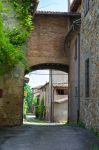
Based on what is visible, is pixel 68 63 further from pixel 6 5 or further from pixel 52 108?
pixel 52 108

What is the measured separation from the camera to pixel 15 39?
45.6 feet

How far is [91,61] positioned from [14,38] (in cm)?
329

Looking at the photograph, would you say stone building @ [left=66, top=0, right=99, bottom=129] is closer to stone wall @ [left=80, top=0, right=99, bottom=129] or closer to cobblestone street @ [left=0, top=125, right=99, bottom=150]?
stone wall @ [left=80, top=0, right=99, bottom=129]

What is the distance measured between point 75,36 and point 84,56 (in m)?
Result: 3.91

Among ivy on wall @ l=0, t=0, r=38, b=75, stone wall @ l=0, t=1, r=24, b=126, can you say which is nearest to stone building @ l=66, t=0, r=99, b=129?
ivy on wall @ l=0, t=0, r=38, b=75

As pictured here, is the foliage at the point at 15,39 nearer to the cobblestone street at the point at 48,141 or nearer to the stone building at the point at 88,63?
the cobblestone street at the point at 48,141

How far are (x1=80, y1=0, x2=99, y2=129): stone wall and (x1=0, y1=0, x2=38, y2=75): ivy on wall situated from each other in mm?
2568

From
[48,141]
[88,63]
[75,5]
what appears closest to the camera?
[48,141]

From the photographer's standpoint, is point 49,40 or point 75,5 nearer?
point 49,40

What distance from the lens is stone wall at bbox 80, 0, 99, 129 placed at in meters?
13.9

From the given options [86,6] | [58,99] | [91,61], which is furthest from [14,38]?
[58,99]

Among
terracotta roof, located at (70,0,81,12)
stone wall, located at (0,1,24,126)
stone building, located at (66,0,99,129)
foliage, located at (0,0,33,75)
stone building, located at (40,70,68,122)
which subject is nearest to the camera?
foliage, located at (0,0,33,75)

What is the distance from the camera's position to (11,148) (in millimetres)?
11078

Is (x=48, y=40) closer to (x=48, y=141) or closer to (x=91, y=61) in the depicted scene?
(x=91, y=61)
